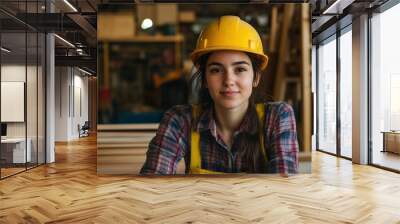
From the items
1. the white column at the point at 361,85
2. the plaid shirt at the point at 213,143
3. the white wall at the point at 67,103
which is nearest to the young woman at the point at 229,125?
the plaid shirt at the point at 213,143

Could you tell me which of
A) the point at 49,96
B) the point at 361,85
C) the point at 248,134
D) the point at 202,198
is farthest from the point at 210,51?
the point at 49,96

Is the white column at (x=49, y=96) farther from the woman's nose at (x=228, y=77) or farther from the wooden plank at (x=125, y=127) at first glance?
the woman's nose at (x=228, y=77)

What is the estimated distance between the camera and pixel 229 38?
19.0ft

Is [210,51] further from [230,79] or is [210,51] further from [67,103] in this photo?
[67,103]

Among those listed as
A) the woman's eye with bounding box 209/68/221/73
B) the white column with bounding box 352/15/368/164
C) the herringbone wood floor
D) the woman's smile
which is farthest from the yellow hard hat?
the white column with bounding box 352/15/368/164

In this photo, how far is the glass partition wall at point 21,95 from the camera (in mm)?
6472

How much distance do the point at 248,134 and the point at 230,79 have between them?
0.87 metres

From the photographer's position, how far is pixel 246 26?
5973 millimetres

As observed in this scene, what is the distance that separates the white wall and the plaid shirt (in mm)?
10313

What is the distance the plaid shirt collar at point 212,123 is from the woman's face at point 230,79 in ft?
0.53

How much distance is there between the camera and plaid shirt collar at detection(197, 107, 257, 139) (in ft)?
19.6

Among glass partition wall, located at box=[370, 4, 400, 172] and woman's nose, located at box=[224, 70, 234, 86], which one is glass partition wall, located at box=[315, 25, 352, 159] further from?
woman's nose, located at box=[224, 70, 234, 86]

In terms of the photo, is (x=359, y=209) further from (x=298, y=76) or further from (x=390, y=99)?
(x=390, y=99)

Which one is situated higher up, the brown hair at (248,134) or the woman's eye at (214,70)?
the woman's eye at (214,70)
